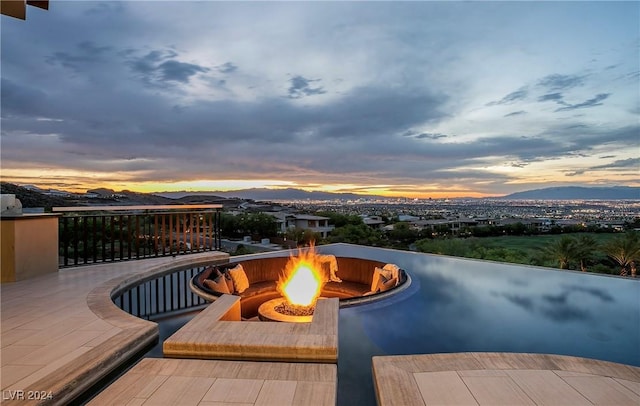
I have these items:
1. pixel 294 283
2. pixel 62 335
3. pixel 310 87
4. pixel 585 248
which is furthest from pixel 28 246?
pixel 585 248

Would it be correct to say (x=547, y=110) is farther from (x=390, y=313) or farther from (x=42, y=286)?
(x=42, y=286)

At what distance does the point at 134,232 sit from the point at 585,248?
10.1 m

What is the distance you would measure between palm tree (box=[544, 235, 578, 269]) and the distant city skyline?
2.24 metres

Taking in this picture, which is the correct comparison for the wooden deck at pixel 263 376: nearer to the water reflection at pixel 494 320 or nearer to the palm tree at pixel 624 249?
the water reflection at pixel 494 320

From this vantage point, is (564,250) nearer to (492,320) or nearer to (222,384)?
(492,320)

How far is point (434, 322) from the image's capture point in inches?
114

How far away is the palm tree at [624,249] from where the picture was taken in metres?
6.76

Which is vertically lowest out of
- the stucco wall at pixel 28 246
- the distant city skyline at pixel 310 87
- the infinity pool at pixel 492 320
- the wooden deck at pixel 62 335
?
the infinity pool at pixel 492 320

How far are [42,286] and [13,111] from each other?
17.7ft

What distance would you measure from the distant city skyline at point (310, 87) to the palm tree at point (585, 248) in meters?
2.19

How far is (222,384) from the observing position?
1.74 metres

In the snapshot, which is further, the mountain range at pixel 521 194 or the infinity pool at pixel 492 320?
the mountain range at pixel 521 194

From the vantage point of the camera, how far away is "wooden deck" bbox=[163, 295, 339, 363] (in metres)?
2.07

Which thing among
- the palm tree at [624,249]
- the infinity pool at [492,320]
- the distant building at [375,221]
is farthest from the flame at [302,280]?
the distant building at [375,221]
